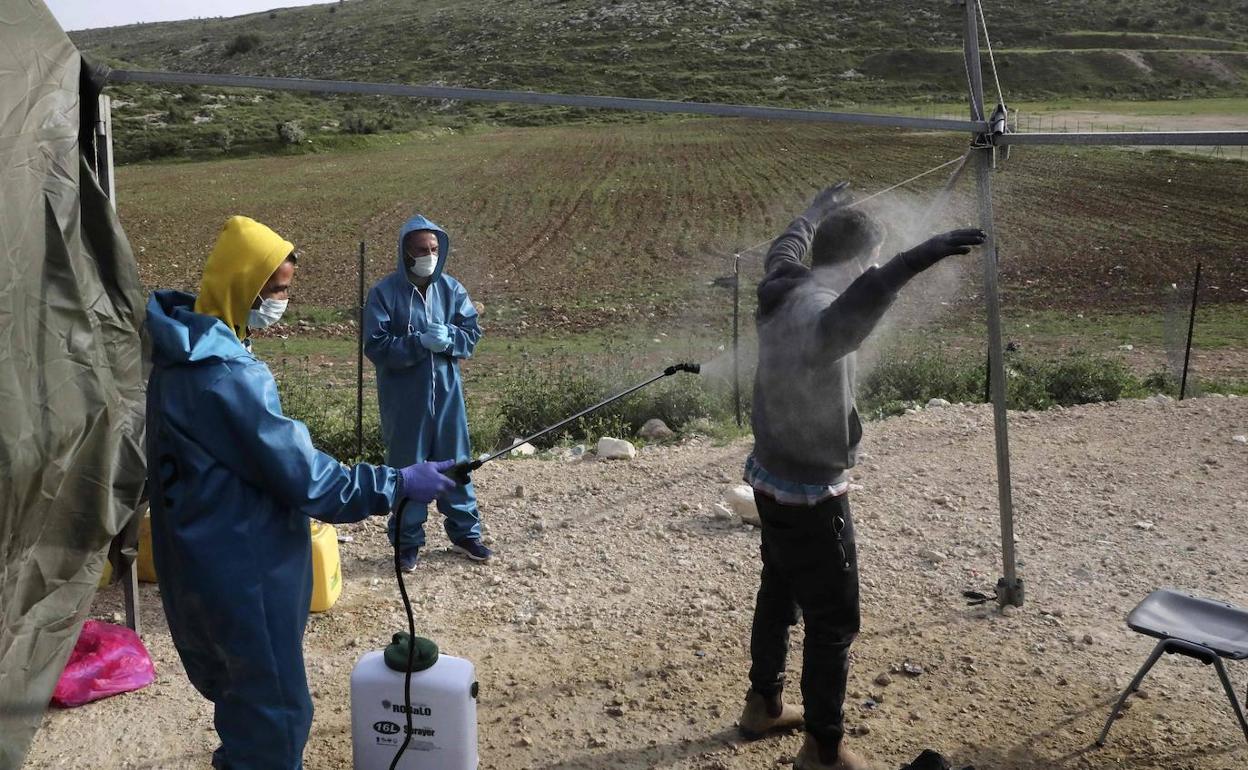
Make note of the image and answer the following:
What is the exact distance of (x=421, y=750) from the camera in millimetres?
3266

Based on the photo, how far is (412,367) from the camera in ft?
17.0

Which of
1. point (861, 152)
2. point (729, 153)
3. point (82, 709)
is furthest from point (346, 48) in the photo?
point (82, 709)

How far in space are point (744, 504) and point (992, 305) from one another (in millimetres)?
2058

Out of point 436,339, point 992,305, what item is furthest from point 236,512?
point 992,305

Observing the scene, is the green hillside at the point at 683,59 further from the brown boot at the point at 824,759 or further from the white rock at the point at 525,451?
the brown boot at the point at 824,759

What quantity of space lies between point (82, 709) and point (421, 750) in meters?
1.64

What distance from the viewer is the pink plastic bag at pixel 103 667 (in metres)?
4.08

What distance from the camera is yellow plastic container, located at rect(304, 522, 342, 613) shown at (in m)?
4.80

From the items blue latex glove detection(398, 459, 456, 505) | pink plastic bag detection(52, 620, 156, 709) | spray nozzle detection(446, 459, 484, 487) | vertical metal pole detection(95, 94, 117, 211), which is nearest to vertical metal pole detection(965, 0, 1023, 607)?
spray nozzle detection(446, 459, 484, 487)

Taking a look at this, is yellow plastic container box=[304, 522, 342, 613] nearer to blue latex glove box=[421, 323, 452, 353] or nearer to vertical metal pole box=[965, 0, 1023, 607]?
blue latex glove box=[421, 323, 452, 353]

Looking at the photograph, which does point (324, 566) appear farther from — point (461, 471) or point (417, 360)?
point (461, 471)

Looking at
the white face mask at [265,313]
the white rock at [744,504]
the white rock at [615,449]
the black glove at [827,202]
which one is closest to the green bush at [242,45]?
the white rock at [615,449]

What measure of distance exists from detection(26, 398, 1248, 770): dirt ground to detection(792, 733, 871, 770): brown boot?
10.3 inches

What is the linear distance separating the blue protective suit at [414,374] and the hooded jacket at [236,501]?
2248 mm
